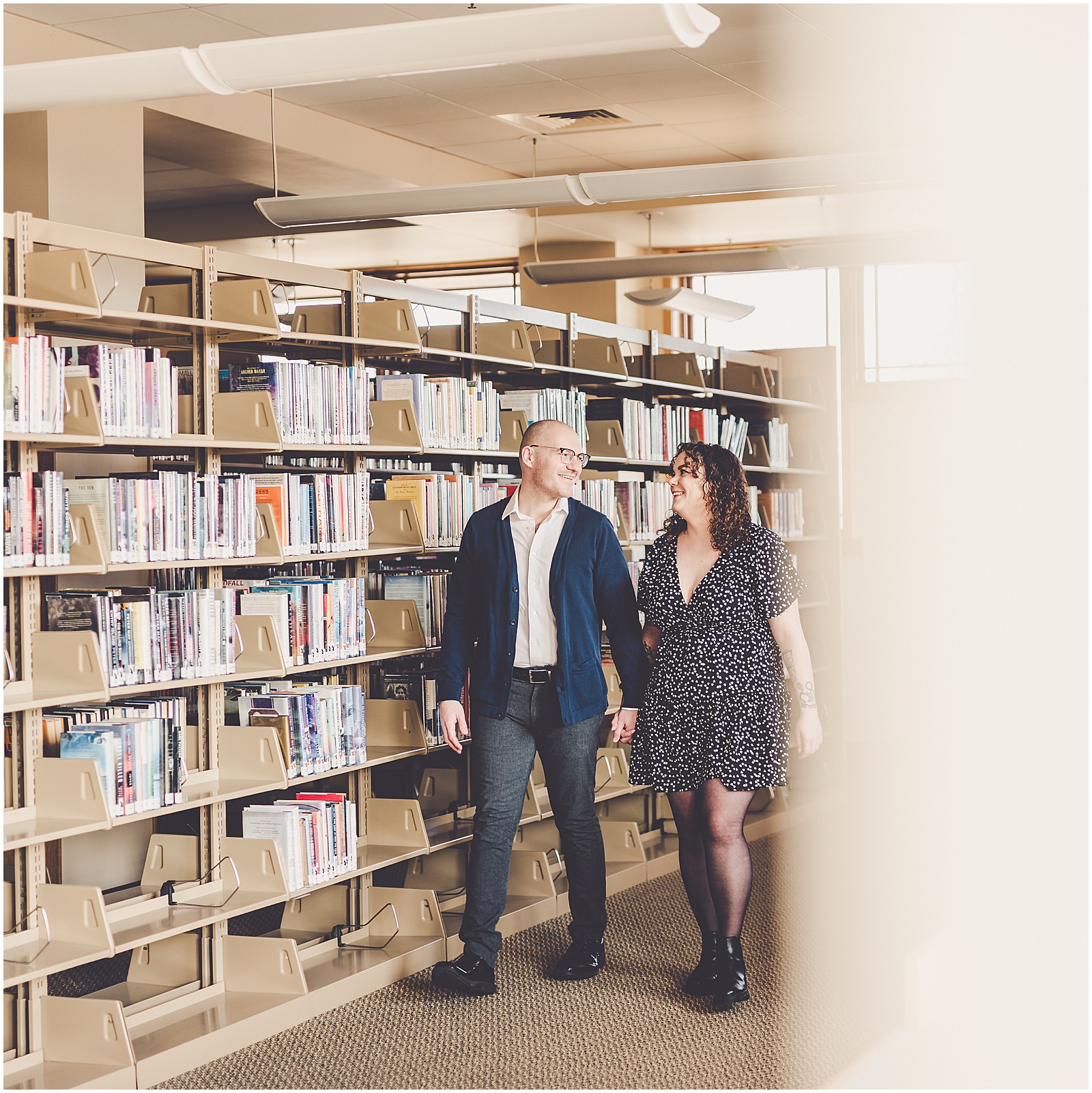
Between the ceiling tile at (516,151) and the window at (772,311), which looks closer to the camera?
the ceiling tile at (516,151)

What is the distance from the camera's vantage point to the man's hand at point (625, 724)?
357 centimetres

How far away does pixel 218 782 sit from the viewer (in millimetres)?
3369

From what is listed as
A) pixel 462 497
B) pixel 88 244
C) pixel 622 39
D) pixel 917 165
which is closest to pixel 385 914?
pixel 462 497

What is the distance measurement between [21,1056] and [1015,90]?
2.94 m

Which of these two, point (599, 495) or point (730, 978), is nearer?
point (730, 978)

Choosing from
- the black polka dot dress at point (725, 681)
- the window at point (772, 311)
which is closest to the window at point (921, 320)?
the black polka dot dress at point (725, 681)

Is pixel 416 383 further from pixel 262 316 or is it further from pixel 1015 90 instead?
pixel 1015 90

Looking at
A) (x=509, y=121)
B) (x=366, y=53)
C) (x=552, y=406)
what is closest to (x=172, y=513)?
(x=366, y=53)

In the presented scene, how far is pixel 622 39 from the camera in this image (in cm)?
220

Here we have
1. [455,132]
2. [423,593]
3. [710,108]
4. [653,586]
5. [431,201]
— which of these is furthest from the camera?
[455,132]

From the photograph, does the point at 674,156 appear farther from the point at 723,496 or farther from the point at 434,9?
the point at 723,496

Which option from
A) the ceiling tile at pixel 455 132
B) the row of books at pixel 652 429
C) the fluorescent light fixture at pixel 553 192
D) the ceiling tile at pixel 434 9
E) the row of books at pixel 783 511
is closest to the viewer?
the ceiling tile at pixel 434 9

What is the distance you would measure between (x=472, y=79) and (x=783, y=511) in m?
2.61

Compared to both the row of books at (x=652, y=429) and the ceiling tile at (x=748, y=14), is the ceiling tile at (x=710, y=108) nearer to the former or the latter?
the ceiling tile at (x=748, y=14)
